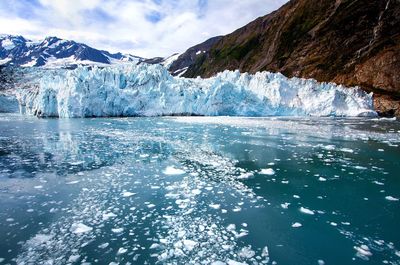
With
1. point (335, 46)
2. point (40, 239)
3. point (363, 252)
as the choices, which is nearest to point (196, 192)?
point (40, 239)

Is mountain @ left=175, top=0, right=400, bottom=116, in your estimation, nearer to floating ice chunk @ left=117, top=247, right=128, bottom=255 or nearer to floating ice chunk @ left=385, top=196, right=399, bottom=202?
floating ice chunk @ left=385, top=196, right=399, bottom=202

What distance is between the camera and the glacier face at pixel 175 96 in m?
29.8

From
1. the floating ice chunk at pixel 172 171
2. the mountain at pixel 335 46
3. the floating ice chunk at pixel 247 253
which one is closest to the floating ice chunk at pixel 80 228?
the floating ice chunk at pixel 247 253

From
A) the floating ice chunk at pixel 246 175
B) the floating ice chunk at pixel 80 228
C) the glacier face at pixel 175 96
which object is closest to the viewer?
the floating ice chunk at pixel 80 228

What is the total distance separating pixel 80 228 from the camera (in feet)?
16.0

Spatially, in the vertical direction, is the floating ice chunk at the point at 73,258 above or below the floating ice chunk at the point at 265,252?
below

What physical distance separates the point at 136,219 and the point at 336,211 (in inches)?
140

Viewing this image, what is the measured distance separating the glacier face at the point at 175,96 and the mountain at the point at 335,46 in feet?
27.8

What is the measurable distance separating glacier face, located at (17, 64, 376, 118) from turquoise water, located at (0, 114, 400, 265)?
19.6m

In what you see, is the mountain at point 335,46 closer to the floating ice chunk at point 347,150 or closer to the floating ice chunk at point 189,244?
the floating ice chunk at point 347,150

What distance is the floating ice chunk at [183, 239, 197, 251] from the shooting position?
432 cm

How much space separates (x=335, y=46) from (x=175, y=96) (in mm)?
46158

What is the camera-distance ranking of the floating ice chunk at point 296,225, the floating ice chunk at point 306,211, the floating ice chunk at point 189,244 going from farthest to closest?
the floating ice chunk at point 306,211
the floating ice chunk at point 296,225
the floating ice chunk at point 189,244

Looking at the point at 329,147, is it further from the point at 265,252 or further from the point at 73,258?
the point at 73,258
